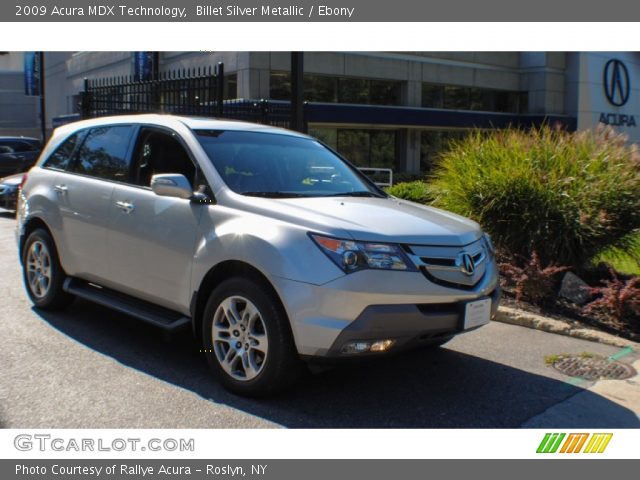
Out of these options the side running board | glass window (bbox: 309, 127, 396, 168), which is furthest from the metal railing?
glass window (bbox: 309, 127, 396, 168)

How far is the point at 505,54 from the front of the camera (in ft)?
124

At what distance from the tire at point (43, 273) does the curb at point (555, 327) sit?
4213 millimetres

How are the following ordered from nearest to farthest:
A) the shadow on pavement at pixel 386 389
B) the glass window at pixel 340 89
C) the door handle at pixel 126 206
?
the shadow on pavement at pixel 386 389
the door handle at pixel 126 206
the glass window at pixel 340 89

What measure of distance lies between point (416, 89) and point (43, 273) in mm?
30295

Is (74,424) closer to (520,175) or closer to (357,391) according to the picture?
(357,391)

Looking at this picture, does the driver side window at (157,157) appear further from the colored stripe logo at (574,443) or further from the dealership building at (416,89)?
the dealership building at (416,89)

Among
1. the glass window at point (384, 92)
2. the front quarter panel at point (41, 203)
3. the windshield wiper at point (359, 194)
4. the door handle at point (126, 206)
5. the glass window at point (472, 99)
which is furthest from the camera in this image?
the glass window at point (472, 99)

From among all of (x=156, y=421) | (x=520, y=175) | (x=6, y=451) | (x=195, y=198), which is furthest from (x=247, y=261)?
(x=520, y=175)

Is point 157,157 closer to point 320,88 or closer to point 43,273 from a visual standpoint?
point 43,273

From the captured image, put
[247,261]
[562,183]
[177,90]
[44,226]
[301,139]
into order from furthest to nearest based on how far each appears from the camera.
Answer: [177,90] → [562,183] → [44,226] → [301,139] → [247,261]

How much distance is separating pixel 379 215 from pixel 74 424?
7.39 ft

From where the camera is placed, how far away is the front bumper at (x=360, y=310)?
3.84 metres

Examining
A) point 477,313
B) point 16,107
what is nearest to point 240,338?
point 477,313

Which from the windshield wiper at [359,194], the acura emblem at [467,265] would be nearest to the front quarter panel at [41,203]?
the windshield wiper at [359,194]
